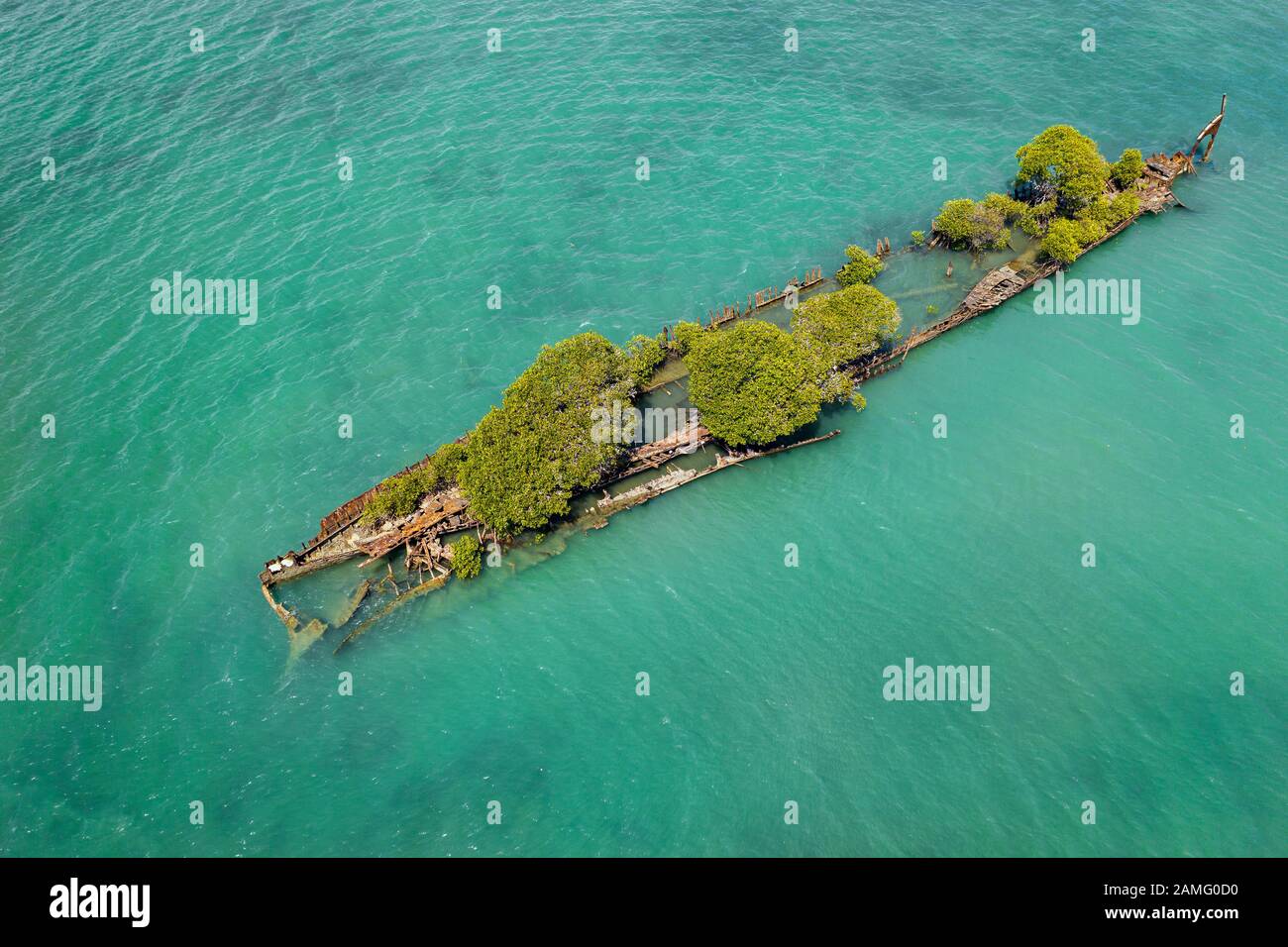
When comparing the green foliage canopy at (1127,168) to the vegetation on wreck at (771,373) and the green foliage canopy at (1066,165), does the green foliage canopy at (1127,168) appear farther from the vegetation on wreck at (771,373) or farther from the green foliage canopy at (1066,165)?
the vegetation on wreck at (771,373)

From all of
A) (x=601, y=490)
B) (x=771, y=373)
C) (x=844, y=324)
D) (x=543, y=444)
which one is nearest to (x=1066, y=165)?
(x=844, y=324)

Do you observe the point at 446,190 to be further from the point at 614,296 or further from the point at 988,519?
the point at 988,519

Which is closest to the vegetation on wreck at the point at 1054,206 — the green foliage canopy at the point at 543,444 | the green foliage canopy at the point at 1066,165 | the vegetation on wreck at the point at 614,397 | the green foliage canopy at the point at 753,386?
the green foliage canopy at the point at 1066,165

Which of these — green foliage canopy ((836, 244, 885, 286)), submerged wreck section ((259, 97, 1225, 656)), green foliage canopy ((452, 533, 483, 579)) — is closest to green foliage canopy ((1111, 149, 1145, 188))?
submerged wreck section ((259, 97, 1225, 656))

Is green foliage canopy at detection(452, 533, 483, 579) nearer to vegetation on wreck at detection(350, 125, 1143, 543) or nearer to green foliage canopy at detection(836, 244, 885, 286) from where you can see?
vegetation on wreck at detection(350, 125, 1143, 543)

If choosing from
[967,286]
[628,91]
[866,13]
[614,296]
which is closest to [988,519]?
[967,286]

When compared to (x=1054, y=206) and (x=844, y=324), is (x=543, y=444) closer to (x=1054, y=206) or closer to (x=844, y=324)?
(x=844, y=324)
